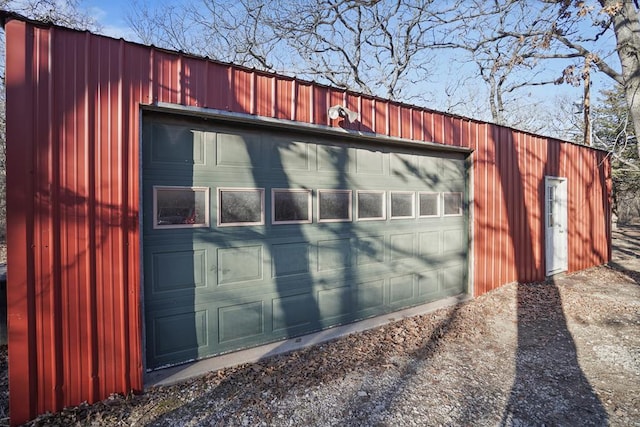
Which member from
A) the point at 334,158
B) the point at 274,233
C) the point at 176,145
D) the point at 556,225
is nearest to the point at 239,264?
the point at 274,233

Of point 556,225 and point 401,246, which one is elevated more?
point 556,225

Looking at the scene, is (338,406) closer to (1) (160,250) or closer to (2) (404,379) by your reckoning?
(2) (404,379)

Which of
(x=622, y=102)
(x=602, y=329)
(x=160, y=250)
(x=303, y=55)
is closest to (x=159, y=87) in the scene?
(x=160, y=250)

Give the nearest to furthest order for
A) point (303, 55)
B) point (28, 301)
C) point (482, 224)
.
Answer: point (28, 301), point (482, 224), point (303, 55)

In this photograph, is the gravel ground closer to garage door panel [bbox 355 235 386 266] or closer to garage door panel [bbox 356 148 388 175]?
garage door panel [bbox 355 235 386 266]

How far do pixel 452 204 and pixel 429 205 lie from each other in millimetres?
548

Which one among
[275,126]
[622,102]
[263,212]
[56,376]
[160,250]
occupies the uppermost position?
[622,102]

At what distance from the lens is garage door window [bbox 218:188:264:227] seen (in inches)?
132

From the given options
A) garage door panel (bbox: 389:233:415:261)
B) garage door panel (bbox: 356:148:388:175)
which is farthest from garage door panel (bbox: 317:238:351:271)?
garage door panel (bbox: 356:148:388:175)

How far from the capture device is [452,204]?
Result: 17.5 ft

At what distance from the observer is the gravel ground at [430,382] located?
246 cm

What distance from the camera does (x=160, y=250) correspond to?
10.00ft

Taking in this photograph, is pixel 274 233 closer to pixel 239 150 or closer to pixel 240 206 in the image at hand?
pixel 240 206

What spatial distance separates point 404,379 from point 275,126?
289 cm
